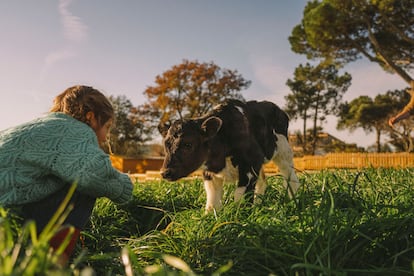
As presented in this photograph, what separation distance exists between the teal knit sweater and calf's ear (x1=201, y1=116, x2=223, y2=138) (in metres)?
1.51

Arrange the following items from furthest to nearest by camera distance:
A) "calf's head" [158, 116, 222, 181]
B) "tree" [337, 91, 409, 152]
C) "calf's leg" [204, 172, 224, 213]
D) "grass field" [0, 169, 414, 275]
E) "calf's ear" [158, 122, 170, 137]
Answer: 1. "tree" [337, 91, 409, 152]
2. "calf's ear" [158, 122, 170, 137]
3. "calf's leg" [204, 172, 224, 213]
4. "calf's head" [158, 116, 222, 181]
5. "grass field" [0, 169, 414, 275]

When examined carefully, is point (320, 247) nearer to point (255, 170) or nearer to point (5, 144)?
point (5, 144)

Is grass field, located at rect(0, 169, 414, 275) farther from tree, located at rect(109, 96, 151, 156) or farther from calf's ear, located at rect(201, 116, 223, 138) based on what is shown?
tree, located at rect(109, 96, 151, 156)

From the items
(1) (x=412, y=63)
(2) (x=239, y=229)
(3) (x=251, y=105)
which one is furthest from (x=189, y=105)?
(2) (x=239, y=229)

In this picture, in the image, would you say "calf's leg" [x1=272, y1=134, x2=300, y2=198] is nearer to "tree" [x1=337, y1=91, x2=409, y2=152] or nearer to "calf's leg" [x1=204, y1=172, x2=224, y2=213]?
"calf's leg" [x1=204, y1=172, x2=224, y2=213]

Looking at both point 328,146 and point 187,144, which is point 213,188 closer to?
point 187,144

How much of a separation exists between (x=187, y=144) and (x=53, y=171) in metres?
1.68

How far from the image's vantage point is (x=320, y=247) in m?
2.17

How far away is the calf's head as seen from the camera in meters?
3.96

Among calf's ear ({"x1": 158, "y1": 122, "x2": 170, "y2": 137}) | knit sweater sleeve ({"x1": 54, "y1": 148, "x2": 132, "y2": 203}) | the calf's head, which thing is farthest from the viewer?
calf's ear ({"x1": 158, "y1": 122, "x2": 170, "y2": 137})

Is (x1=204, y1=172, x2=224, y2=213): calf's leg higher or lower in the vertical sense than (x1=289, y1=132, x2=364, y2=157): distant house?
lower

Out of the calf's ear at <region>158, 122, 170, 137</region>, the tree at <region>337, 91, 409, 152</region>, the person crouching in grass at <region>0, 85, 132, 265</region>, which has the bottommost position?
the person crouching in grass at <region>0, 85, 132, 265</region>

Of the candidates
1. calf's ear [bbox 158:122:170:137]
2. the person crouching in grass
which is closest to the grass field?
the person crouching in grass

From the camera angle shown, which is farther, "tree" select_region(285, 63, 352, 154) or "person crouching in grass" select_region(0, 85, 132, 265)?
"tree" select_region(285, 63, 352, 154)
